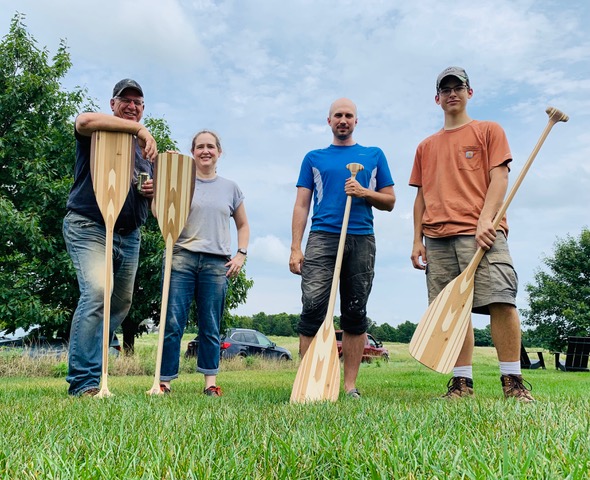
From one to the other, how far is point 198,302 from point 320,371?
113 cm

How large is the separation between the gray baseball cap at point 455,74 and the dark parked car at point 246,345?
45.6 ft

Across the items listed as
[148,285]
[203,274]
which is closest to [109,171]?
[203,274]

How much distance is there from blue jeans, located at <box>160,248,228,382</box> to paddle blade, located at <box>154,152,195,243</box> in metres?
0.22

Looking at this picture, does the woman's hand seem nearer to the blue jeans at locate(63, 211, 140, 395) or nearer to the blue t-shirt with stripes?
the blue t-shirt with stripes

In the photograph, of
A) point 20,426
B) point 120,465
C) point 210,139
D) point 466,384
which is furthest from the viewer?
point 210,139

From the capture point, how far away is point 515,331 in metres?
3.38

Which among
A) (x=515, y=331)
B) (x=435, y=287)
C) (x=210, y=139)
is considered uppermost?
(x=210, y=139)

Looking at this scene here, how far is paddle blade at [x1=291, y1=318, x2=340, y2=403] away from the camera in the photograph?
3365 mm

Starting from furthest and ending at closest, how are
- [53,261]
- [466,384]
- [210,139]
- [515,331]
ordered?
[53,261]
[210,139]
[466,384]
[515,331]

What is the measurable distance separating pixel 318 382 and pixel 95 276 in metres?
1.58

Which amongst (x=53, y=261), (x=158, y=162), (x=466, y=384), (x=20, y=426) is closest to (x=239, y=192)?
(x=158, y=162)

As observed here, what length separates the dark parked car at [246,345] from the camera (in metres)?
17.1

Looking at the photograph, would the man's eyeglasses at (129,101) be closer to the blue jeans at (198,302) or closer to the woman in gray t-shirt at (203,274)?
the woman in gray t-shirt at (203,274)

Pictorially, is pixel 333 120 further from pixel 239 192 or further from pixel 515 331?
pixel 515 331
